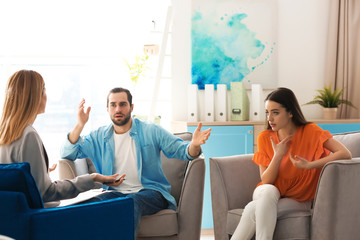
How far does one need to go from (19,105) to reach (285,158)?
1602 mm

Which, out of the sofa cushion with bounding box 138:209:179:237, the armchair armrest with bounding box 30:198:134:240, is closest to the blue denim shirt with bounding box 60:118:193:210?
the sofa cushion with bounding box 138:209:179:237

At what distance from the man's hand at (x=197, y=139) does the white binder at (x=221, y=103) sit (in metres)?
1.49

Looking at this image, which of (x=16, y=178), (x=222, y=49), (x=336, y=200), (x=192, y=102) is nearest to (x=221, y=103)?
(x=192, y=102)

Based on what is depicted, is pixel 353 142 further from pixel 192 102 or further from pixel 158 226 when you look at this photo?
pixel 192 102

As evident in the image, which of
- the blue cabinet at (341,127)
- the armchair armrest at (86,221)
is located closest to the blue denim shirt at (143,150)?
the armchair armrest at (86,221)

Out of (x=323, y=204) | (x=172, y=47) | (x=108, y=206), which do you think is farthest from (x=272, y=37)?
(x=108, y=206)

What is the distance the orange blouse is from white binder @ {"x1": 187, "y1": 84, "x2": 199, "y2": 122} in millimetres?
1450

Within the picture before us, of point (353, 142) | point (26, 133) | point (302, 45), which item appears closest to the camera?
point (26, 133)

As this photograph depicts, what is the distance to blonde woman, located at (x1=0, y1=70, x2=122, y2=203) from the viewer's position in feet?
6.79

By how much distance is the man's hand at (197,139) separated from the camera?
9.34ft

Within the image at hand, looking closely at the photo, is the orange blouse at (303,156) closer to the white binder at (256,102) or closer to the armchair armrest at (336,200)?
the armchair armrest at (336,200)

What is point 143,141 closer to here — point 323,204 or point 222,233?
point 222,233

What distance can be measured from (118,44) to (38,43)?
82 centimetres

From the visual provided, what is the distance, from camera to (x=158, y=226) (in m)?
2.79
